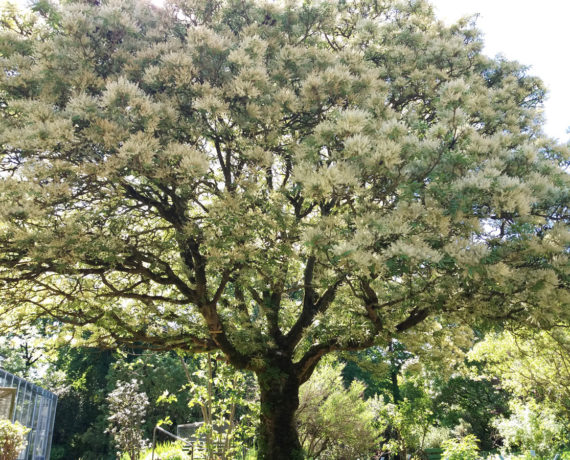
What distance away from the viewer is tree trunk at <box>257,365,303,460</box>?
6961mm

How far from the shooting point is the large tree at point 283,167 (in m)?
4.26

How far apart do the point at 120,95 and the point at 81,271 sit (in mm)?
2704

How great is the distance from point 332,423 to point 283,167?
19.8 feet

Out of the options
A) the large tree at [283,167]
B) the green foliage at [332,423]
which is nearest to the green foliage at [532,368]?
the green foliage at [332,423]

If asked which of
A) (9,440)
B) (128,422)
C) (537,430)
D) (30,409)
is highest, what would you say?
(30,409)

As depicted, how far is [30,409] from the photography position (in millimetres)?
15172

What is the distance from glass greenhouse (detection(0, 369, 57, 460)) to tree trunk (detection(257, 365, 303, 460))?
7.74 m

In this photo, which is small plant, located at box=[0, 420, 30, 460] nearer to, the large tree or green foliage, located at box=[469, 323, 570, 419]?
the large tree

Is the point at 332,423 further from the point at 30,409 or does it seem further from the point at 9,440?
the point at 30,409

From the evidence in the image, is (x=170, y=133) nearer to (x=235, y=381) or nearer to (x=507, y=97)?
(x=507, y=97)

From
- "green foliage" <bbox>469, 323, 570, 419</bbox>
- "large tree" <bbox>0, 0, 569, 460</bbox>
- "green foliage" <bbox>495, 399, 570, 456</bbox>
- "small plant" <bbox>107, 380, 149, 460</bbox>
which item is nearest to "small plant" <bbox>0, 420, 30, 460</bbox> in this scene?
"large tree" <bbox>0, 0, 569, 460</bbox>

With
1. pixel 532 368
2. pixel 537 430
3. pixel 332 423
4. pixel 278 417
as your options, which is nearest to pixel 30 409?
Answer: pixel 332 423

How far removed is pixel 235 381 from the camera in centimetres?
865

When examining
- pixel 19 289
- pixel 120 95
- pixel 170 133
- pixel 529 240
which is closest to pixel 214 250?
pixel 170 133
